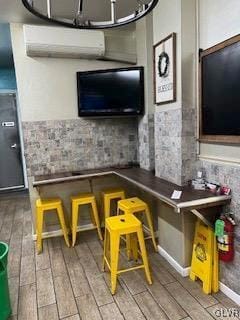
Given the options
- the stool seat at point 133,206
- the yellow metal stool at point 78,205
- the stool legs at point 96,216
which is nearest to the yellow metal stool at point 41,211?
the yellow metal stool at point 78,205

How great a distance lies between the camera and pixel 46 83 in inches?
125

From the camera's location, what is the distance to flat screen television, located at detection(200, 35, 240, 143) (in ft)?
6.01

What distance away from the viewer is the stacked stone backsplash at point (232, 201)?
1.91m

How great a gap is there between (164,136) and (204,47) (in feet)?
2.77

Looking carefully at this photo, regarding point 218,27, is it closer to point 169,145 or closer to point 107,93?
point 169,145


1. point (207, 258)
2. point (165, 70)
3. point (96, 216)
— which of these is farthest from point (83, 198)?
point (165, 70)

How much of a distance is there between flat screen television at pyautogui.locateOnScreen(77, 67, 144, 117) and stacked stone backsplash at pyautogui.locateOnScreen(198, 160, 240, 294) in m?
1.35

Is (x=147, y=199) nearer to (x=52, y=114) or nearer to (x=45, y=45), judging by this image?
(x=52, y=114)

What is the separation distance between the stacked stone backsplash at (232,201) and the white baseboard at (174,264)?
348mm

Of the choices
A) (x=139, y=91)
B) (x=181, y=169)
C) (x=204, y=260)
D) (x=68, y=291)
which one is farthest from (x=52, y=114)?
(x=204, y=260)

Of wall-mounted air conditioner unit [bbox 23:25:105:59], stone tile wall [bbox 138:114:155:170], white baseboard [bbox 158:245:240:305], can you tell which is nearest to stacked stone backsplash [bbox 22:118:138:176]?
stone tile wall [bbox 138:114:155:170]

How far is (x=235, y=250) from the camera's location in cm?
195

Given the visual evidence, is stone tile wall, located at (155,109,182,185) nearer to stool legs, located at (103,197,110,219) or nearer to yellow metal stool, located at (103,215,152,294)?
yellow metal stool, located at (103,215,152,294)

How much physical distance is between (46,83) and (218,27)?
6.81 ft
